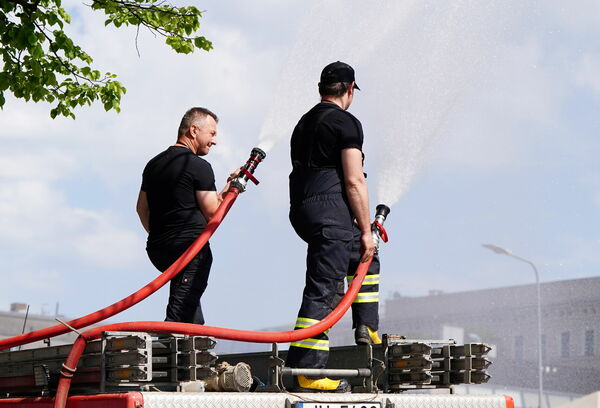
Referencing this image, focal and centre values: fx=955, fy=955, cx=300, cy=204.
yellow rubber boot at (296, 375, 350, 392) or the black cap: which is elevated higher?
the black cap

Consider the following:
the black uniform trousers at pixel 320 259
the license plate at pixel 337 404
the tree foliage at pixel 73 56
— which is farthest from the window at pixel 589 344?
the license plate at pixel 337 404

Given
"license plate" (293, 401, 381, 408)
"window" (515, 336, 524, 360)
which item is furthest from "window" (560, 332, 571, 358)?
"license plate" (293, 401, 381, 408)

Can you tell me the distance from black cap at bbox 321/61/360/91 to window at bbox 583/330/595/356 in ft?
329

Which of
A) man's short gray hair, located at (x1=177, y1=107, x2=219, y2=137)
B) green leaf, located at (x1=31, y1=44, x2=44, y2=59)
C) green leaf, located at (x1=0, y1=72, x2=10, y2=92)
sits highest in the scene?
green leaf, located at (x1=31, y1=44, x2=44, y2=59)

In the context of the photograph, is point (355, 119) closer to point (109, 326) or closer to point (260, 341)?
point (260, 341)

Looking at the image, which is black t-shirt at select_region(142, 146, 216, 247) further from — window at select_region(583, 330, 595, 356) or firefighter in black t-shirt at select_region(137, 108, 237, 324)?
window at select_region(583, 330, 595, 356)

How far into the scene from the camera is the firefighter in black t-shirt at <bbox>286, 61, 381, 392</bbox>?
521cm

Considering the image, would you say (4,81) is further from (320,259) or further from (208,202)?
(320,259)

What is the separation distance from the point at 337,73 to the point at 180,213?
137cm

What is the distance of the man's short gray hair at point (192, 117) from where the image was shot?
6.49m

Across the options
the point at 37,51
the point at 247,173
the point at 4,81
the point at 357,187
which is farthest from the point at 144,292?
the point at 4,81

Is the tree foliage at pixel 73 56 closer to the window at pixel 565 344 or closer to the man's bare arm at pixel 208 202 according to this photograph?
the man's bare arm at pixel 208 202

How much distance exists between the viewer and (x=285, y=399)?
14.9 ft

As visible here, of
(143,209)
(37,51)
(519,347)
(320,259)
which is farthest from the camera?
(519,347)
